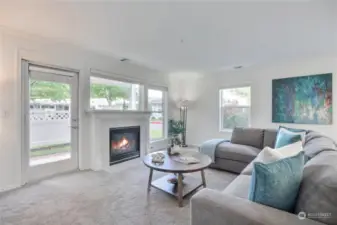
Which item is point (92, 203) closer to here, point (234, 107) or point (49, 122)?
point (49, 122)

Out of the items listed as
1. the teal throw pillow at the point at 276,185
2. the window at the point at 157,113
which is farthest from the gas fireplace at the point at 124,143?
the teal throw pillow at the point at 276,185

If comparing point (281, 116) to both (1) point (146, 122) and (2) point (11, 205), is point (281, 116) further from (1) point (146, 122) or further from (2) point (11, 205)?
(2) point (11, 205)

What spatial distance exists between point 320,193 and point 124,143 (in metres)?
3.70

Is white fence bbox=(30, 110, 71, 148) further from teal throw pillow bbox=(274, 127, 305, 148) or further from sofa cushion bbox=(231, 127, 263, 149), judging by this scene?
teal throw pillow bbox=(274, 127, 305, 148)

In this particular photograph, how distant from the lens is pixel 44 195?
8.53ft

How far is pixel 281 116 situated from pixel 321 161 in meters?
3.50

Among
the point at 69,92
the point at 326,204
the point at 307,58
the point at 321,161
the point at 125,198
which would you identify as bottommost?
the point at 125,198

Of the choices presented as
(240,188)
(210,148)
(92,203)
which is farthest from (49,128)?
(240,188)

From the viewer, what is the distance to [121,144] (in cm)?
426

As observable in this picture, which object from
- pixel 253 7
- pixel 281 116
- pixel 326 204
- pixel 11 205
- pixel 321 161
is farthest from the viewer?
pixel 281 116

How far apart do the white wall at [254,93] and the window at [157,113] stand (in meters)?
0.92

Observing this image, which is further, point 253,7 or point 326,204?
point 253,7

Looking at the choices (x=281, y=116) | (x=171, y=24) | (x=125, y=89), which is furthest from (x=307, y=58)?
(x=125, y=89)

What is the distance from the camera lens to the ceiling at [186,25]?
2.17 metres
